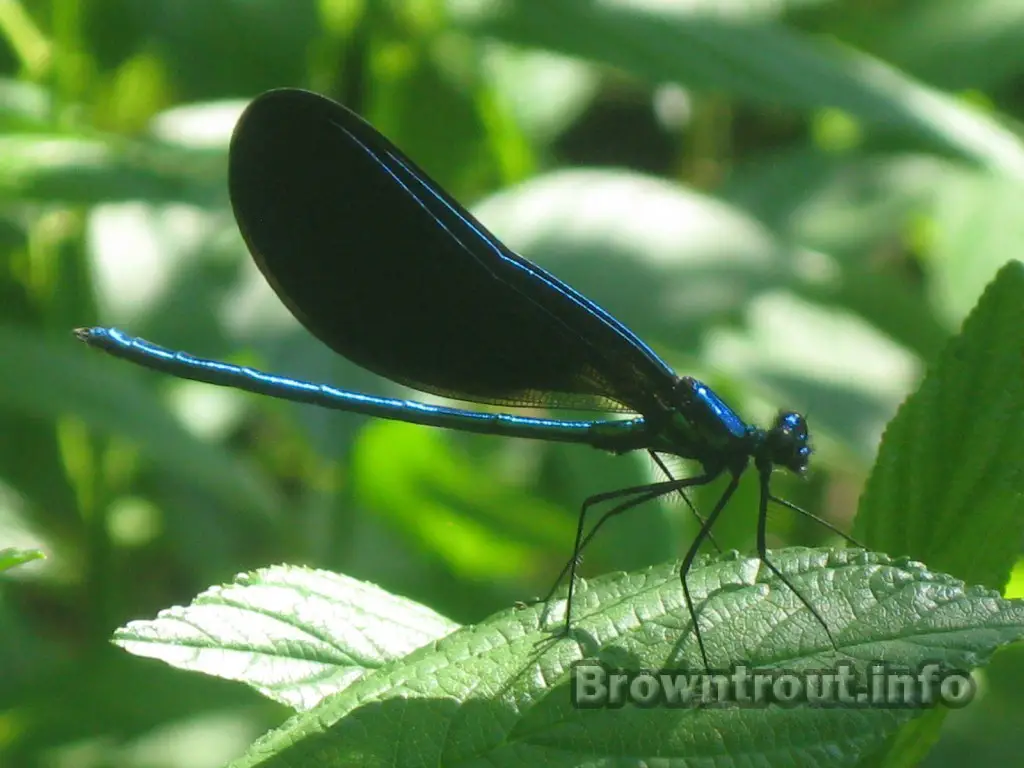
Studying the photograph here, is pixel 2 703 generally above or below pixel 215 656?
above

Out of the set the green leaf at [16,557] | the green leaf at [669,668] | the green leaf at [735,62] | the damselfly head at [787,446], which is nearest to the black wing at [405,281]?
the damselfly head at [787,446]

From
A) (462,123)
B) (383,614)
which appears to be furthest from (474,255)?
(462,123)

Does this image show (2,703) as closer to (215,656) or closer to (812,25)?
(215,656)

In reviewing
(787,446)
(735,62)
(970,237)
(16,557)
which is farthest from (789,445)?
(970,237)

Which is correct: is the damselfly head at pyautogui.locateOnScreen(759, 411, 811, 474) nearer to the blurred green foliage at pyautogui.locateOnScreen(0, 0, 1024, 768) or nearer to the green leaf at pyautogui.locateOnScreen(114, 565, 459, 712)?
the blurred green foliage at pyautogui.locateOnScreen(0, 0, 1024, 768)

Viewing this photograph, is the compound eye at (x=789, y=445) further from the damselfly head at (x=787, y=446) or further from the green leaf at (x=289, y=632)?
the green leaf at (x=289, y=632)

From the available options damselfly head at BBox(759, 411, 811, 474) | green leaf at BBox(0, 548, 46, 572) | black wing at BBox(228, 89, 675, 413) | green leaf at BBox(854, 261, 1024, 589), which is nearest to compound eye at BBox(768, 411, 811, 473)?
damselfly head at BBox(759, 411, 811, 474)
